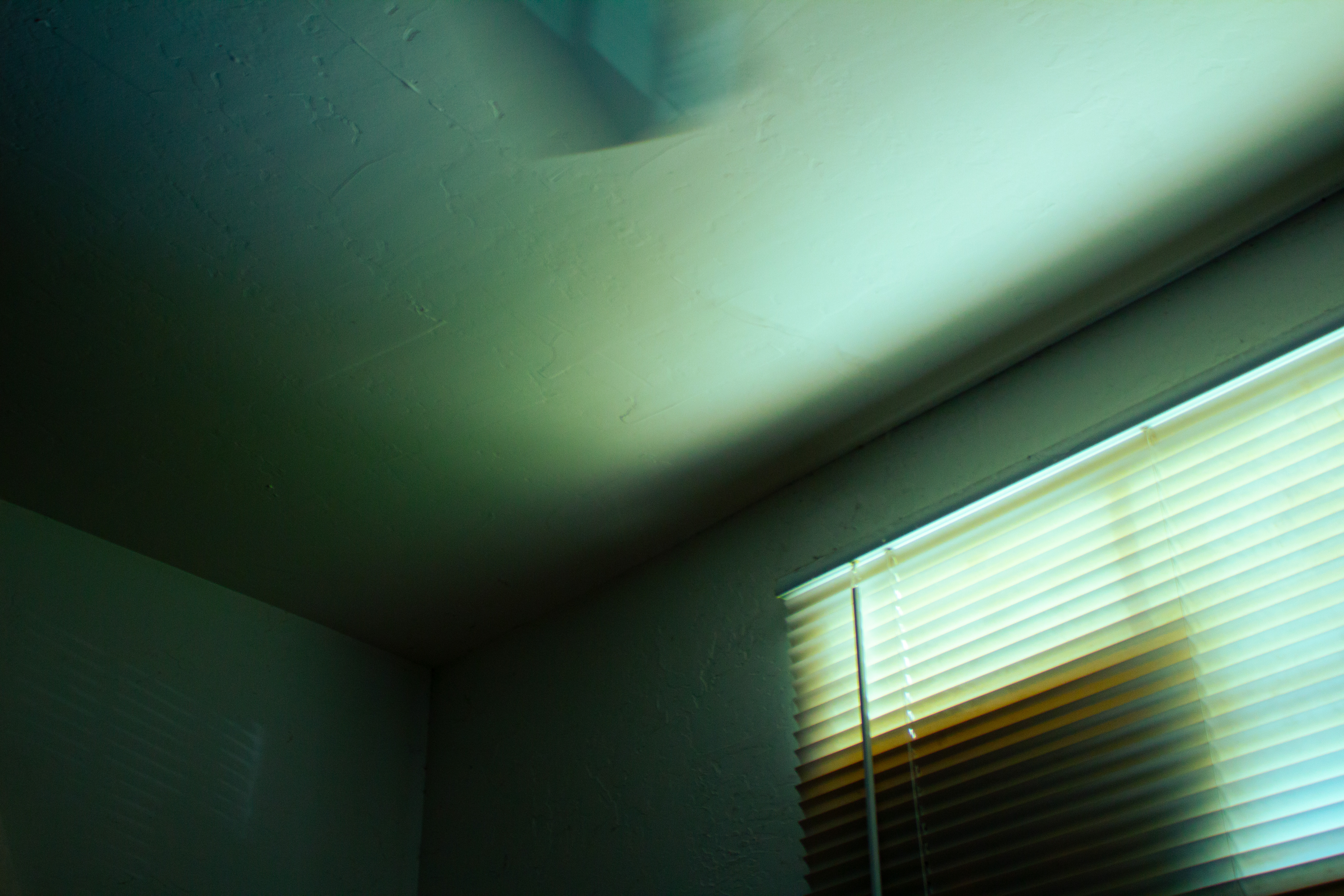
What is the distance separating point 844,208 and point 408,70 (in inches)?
30.8

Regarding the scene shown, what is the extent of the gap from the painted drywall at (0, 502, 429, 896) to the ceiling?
0.21m

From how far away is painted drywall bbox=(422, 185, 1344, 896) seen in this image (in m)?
1.92

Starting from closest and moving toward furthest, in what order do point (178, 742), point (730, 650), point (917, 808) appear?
point (917, 808)
point (730, 650)
point (178, 742)

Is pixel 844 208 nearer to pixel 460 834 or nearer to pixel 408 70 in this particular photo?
pixel 408 70

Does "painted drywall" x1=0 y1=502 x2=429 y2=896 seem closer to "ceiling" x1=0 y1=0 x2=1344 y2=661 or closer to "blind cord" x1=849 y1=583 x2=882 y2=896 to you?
"ceiling" x1=0 y1=0 x2=1344 y2=661

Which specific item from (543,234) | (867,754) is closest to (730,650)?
(867,754)

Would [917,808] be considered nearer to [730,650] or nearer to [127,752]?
[730,650]

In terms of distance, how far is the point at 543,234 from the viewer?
1903mm

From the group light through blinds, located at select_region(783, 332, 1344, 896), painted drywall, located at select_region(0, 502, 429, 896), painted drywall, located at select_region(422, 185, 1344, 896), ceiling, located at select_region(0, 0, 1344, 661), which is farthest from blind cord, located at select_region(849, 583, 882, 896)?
painted drywall, located at select_region(0, 502, 429, 896)

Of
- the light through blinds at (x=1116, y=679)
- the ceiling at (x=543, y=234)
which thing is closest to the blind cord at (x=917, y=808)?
the light through blinds at (x=1116, y=679)

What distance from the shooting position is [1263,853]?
1.45 metres

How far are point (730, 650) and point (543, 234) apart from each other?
1.05 meters

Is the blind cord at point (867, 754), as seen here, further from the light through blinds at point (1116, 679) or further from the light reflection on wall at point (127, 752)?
the light reflection on wall at point (127, 752)

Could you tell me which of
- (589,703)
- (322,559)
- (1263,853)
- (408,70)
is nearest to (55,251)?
(408,70)
